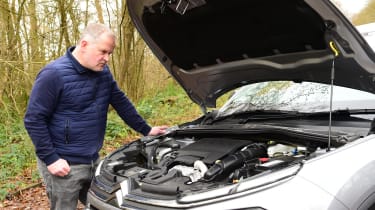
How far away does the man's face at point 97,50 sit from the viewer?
3084mm

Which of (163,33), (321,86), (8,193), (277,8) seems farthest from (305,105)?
(8,193)

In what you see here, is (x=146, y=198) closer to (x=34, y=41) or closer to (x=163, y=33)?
(x=163, y=33)

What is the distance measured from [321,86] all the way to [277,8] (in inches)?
32.4

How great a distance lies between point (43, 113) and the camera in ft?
9.85

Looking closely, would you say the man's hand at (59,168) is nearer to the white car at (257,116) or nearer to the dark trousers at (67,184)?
the dark trousers at (67,184)

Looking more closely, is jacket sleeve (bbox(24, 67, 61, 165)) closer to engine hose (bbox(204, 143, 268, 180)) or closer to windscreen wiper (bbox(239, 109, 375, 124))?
engine hose (bbox(204, 143, 268, 180))

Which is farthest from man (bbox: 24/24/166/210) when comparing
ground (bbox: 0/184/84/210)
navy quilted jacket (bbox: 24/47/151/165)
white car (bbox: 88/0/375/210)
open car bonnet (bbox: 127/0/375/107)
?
ground (bbox: 0/184/84/210)

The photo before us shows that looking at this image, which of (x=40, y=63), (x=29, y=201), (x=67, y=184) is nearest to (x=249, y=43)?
(x=67, y=184)

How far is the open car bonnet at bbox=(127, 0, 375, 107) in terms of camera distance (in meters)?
2.82

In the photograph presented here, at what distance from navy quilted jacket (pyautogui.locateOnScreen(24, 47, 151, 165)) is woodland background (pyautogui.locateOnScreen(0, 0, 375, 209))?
6.31 feet

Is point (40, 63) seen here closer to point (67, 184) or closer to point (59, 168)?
point (67, 184)

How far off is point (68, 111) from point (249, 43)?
1.65m

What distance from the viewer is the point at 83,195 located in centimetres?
355

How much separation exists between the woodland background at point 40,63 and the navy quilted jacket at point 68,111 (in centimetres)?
192
